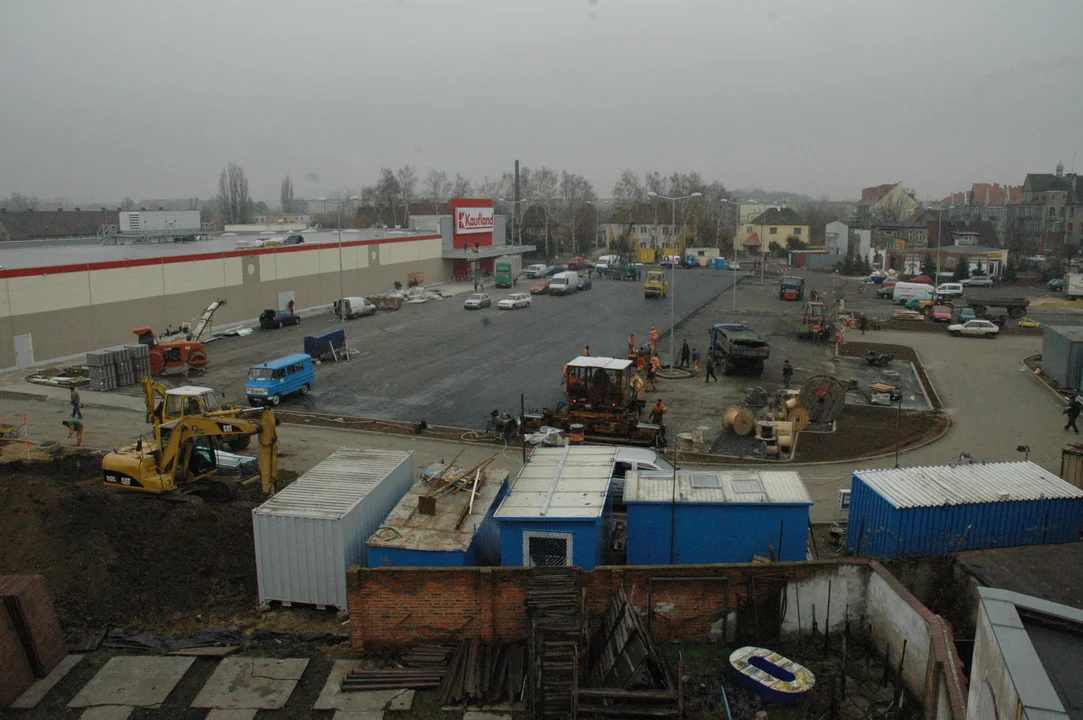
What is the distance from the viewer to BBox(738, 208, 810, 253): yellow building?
9412 centimetres

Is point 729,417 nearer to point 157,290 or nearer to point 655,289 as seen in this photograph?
point 157,290

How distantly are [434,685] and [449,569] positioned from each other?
1.44 m

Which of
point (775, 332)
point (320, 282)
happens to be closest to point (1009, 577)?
point (775, 332)

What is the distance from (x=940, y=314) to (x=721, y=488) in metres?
35.4

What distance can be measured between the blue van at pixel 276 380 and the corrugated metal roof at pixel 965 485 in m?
17.3

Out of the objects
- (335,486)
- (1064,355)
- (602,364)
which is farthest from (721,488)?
(1064,355)

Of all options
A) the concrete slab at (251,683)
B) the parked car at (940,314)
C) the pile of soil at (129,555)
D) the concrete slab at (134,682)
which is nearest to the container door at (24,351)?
the pile of soil at (129,555)

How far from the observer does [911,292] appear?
50.7 m

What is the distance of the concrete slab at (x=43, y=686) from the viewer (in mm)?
9805

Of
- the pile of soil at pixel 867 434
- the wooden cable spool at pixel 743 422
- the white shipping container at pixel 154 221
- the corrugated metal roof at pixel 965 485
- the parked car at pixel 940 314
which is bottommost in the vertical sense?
the pile of soil at pixel 867 434

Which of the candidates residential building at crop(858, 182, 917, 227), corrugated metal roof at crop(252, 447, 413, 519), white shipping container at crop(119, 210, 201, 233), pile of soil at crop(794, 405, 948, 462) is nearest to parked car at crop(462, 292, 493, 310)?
white shipping container at crop(119, 210, 201, 233)

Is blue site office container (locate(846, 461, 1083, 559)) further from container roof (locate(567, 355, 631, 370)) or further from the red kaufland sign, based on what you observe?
the red kaufland sign

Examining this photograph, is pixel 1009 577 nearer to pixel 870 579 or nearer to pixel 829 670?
pixel 870 579

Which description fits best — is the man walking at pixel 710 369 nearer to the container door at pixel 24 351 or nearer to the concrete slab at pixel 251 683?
the concrete slab at pixel 251 683
